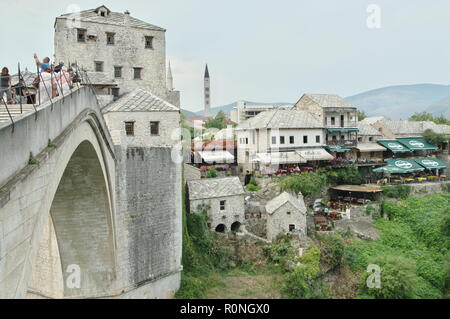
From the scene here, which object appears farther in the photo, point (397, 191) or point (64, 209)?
point (397, 191)

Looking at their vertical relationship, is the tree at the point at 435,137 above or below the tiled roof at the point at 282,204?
above

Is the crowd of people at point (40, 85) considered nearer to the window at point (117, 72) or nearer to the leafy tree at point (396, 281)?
the window at point (117, 72)

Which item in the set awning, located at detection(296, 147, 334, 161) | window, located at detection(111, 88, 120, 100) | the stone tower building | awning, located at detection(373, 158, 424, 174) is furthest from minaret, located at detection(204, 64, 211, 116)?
window, located at detection(111, 88, 120, 100)

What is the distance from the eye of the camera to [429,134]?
42.9 meters

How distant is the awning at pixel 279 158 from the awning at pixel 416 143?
14.4m

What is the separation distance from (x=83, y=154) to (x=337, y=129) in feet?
98.0

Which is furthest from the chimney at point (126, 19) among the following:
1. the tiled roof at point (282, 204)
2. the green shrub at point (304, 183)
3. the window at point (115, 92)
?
the green shrub at point (304, 183)

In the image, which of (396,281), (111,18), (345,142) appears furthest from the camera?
(345,142)

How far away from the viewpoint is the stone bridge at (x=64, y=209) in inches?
216

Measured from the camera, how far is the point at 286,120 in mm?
36438

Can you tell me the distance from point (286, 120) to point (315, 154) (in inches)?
163

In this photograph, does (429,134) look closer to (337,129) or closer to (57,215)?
(337,129)

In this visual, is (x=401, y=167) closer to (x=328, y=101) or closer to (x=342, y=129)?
(x=342, y=129)

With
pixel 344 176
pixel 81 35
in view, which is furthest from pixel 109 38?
pixel 344 176
